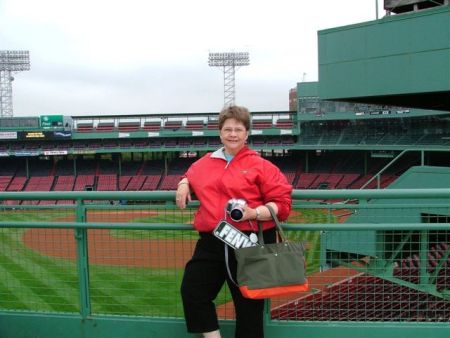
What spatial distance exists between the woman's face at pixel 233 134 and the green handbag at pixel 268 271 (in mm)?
410

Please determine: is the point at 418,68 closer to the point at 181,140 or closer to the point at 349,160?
the point at 349,160

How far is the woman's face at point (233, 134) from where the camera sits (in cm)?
244

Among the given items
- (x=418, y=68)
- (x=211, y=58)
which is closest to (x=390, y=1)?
(x=418, y=68)

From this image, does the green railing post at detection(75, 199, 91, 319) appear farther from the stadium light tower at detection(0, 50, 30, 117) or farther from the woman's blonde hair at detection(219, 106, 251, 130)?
the stadium light tower at detection(0, 50, 30, 117)

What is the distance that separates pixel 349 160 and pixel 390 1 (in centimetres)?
3099

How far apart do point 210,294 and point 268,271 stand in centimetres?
42

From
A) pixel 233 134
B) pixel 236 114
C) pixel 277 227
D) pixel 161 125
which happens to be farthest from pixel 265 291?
pixel 161 125

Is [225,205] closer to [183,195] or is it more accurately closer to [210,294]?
[183,195]

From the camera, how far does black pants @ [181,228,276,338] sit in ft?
8.16

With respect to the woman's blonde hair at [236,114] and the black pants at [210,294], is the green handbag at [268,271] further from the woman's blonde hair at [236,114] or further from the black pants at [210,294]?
the woman's blonde hair at [236,114]

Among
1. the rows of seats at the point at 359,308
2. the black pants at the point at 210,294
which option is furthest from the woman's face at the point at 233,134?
the rows of seats at the point at 359,308

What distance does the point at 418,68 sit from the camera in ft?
28.8

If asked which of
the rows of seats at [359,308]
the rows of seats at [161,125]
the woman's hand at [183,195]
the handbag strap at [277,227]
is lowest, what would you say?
the rows of seats at [359,308]

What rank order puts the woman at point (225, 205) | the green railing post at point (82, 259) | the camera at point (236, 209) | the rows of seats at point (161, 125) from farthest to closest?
the rows of seats at point (161, 125)
the green railing post at point (82, 259)
the woman at point (225, 205)
the camera at point (236, 209)
